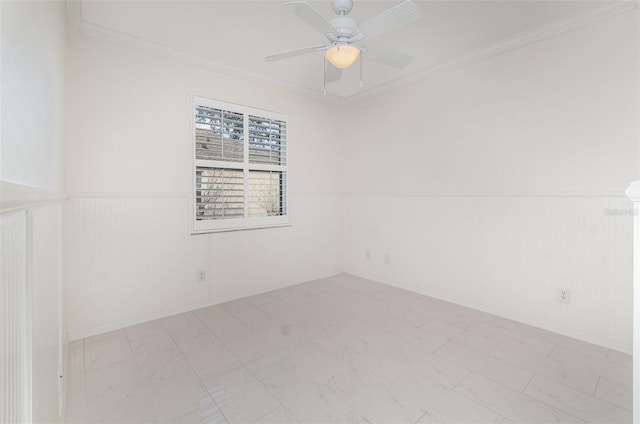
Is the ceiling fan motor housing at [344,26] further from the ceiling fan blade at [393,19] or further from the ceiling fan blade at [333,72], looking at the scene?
the ceiling fan blade at [333,72]

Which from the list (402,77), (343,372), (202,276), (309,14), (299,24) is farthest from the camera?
(402,77)

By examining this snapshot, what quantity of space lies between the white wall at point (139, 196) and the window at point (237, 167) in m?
0.11

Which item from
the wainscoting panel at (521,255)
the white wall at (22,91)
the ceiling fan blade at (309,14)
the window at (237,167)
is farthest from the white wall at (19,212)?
the wainscoting panel at (521,255)

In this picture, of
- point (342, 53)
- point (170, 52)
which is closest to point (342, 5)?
point (342, 53)

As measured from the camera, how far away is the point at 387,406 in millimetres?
1698

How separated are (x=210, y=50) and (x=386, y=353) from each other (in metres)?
3.17

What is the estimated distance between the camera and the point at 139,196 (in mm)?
2771

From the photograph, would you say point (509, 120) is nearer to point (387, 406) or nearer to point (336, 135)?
point (336, 135)

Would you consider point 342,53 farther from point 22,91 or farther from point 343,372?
point 343,372

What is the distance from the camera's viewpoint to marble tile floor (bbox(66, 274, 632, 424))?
65.0 inches

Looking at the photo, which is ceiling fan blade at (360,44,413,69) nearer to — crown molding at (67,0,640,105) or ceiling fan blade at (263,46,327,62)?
ceiling fan blade at (263,46,327,62)

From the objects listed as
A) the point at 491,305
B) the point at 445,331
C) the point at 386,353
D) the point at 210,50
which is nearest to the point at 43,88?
the point at 210,50

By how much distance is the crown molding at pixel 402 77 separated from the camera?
2299 millimetres

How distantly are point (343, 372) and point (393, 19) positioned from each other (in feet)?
7.35
